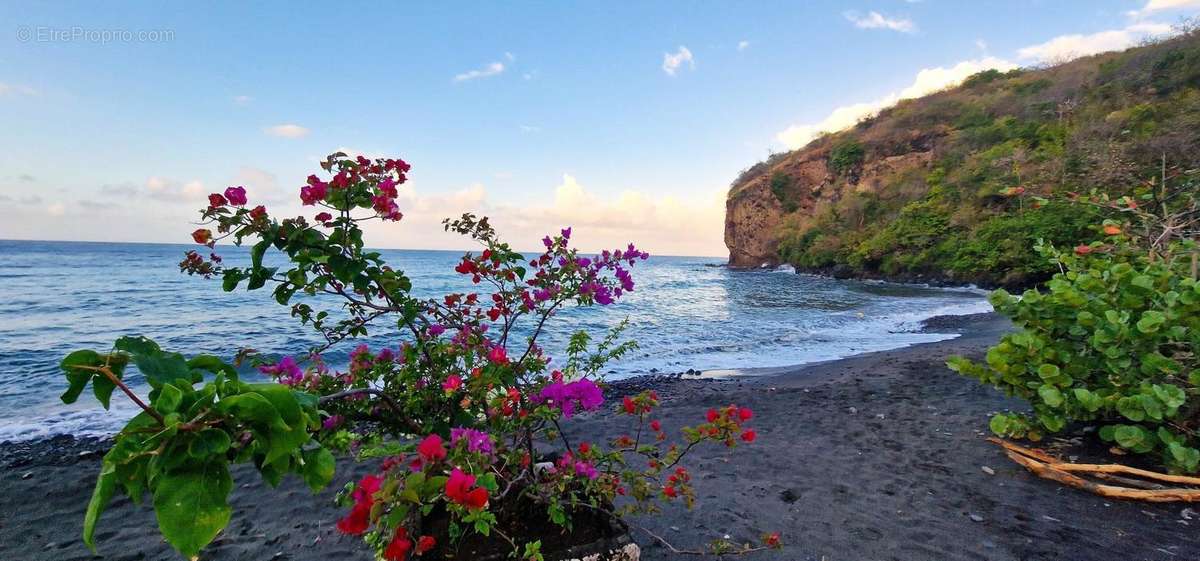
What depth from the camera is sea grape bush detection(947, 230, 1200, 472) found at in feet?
10.6

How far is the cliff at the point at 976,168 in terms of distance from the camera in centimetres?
2258

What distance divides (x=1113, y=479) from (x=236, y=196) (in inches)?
220

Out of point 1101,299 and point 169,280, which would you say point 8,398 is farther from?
point 169,280

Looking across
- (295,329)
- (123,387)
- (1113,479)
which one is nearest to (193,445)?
(123,387)

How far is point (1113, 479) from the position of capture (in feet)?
11.3

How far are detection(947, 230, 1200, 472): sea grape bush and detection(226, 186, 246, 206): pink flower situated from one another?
4.98 meters

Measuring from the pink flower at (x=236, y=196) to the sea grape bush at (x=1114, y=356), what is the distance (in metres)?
4.98

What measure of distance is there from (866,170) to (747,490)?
45863 millimetres

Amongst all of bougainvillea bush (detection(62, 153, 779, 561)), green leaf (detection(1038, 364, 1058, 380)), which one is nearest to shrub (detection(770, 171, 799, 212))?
green leaf (detection(1038, 364, 1058, 380))

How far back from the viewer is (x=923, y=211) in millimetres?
32906

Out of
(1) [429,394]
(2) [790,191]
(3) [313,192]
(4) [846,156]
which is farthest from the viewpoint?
(2) [790,191]

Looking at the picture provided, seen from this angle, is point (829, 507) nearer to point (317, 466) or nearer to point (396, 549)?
point (396, 549)

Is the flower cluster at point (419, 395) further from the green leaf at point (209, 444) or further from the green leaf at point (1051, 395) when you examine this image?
the green leaf at point (1051, 395)

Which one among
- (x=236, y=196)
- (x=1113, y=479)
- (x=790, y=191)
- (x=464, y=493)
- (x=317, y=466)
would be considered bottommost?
(x=1113, y=479)
